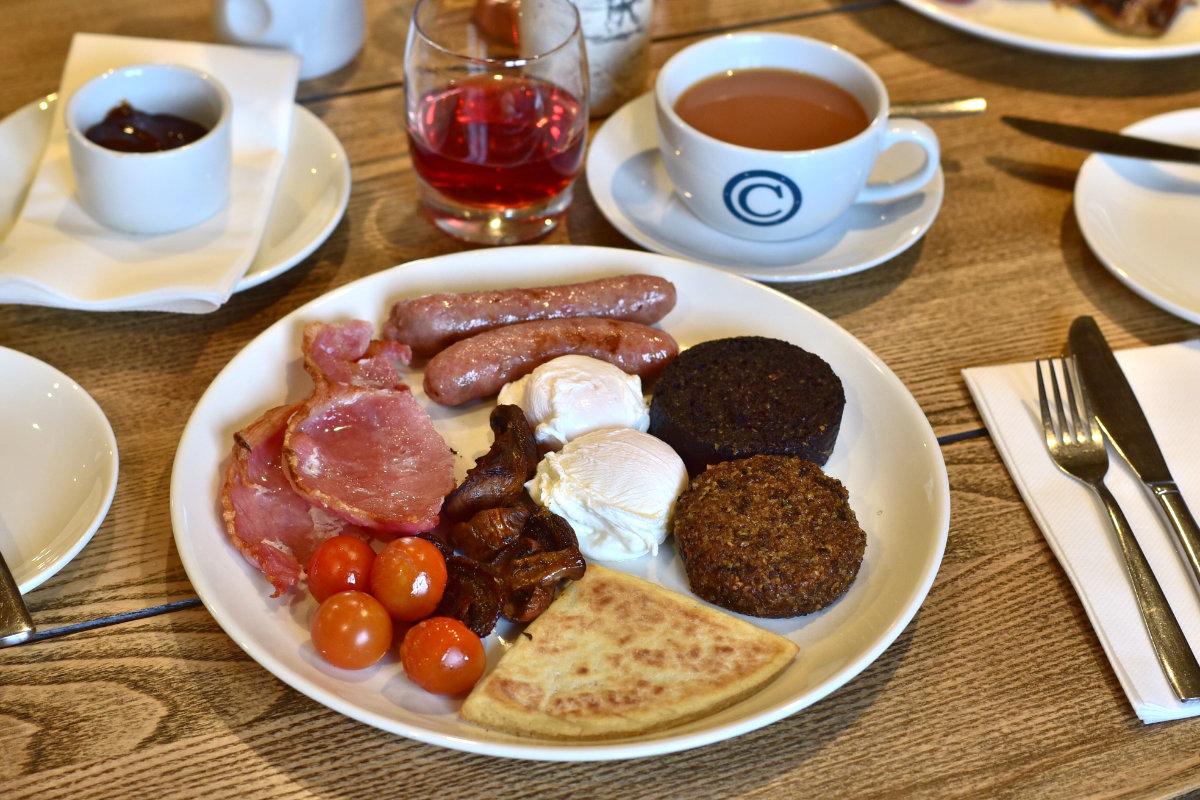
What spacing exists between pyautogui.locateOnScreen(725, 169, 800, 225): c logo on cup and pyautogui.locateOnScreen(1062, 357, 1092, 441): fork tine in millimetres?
548

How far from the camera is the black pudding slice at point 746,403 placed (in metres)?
1.60

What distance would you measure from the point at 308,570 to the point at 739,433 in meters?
0.65

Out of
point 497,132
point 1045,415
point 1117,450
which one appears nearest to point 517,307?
point 497,132

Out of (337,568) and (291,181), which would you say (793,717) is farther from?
(291,181)

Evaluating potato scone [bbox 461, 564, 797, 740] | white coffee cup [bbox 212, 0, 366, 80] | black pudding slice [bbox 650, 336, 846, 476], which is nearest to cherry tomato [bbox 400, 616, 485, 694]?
potato scone [bbox 461, 564, 797, 740]

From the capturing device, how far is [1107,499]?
1634 mm

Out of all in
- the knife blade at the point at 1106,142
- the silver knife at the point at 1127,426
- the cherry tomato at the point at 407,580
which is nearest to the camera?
the cherry tomato at the point at 407,580

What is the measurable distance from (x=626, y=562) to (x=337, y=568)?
15.9 inches

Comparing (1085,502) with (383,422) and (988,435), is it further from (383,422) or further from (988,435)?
(383,422)

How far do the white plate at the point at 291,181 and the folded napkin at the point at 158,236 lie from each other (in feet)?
0.12

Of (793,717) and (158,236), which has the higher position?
(158,236)

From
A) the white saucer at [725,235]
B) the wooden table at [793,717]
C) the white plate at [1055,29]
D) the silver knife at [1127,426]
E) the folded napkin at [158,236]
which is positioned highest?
the white plate at [1055,29]

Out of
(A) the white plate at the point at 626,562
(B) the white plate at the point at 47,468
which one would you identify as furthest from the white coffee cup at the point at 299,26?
(B) the white plate at the point at 47,468

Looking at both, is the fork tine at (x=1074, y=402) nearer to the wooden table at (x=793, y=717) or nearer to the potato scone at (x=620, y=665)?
the wooden table at (x=793, y=717)
